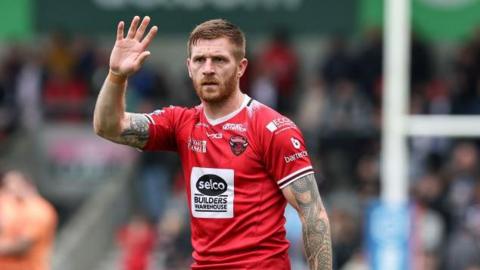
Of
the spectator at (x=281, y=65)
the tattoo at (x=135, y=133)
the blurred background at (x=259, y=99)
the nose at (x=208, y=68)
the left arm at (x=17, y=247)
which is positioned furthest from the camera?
the spectator at (x=281, y=65)

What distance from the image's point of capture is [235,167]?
5.46 meters

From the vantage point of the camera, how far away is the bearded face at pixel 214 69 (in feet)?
17.7

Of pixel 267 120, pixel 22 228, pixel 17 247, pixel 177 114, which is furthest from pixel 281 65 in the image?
pixel 267 120

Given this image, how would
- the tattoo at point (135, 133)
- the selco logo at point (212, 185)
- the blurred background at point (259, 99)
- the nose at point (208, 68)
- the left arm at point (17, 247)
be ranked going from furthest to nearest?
the blurred background at point (259, 99)
the left arm at point (17, 247)
the tattoo at point (135, 133)
the selco logo at point (212, 185)
the nose at point (208, 68)

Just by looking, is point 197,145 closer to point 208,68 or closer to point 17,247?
point 208,68

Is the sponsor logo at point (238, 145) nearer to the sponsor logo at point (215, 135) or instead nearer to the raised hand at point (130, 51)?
the sponsor logo at point (215, 135)

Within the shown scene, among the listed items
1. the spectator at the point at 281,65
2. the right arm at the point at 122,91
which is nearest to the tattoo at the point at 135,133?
the right arm at the point at 122,91

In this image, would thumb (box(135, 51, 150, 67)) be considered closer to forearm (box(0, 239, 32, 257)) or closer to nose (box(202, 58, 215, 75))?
nose (box(202, 58, 215, 75))

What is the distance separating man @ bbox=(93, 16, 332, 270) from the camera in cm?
542

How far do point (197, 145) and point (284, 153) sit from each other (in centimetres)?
40

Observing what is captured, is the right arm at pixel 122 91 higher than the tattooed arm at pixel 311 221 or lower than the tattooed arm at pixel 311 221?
higher

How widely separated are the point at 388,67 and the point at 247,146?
559 centimetres

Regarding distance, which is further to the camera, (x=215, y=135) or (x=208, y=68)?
(x=215, y=135)

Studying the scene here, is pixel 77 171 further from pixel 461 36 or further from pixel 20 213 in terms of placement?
pixel 20 213
